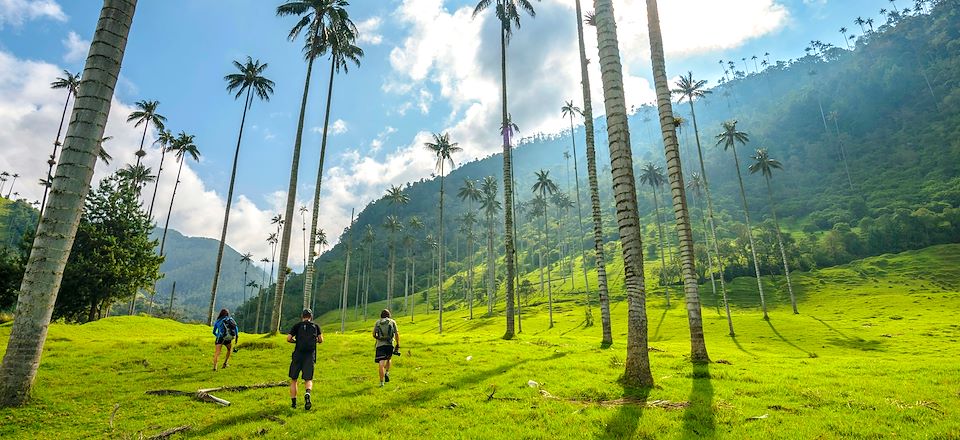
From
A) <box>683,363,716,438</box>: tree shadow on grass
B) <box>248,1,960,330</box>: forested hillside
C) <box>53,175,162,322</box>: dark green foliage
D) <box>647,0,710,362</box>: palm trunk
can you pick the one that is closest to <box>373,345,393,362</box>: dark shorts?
<box>683,363,716,438</box>: tree shadow on grass

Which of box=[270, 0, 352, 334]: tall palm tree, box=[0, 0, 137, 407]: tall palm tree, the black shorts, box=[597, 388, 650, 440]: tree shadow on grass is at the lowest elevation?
box=[597, 388, 650, 440]: tree shadow on grass

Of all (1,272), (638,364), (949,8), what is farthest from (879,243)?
(949,8)

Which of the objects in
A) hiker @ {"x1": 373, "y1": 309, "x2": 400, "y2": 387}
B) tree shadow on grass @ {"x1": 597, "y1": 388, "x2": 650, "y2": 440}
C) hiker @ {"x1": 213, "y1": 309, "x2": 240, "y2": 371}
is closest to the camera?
tree shadow on grass @ {"x1": 597, "y1": 388, "x2": 650, "y2": 440}

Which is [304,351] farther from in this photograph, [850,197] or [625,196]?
[850,197]

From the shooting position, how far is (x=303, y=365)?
40.0 ft

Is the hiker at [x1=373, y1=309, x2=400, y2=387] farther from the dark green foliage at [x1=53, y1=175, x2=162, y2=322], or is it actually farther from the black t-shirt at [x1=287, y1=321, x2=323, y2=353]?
the dark green foliage at [x1=53, y1=175, x2=162, y2=322]

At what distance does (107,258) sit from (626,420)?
53.5m

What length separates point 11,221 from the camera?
155000 mm

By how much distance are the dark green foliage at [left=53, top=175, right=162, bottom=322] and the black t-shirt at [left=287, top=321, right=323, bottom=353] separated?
44427 mm

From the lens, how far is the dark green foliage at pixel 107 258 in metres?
43.0

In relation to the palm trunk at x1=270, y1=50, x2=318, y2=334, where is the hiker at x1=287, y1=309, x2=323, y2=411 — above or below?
below

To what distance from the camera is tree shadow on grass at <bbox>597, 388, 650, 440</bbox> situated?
27.4ft

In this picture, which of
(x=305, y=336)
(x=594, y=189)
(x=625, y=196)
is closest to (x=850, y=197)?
(x=594, y=189)

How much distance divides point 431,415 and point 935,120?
23449 centimetres
